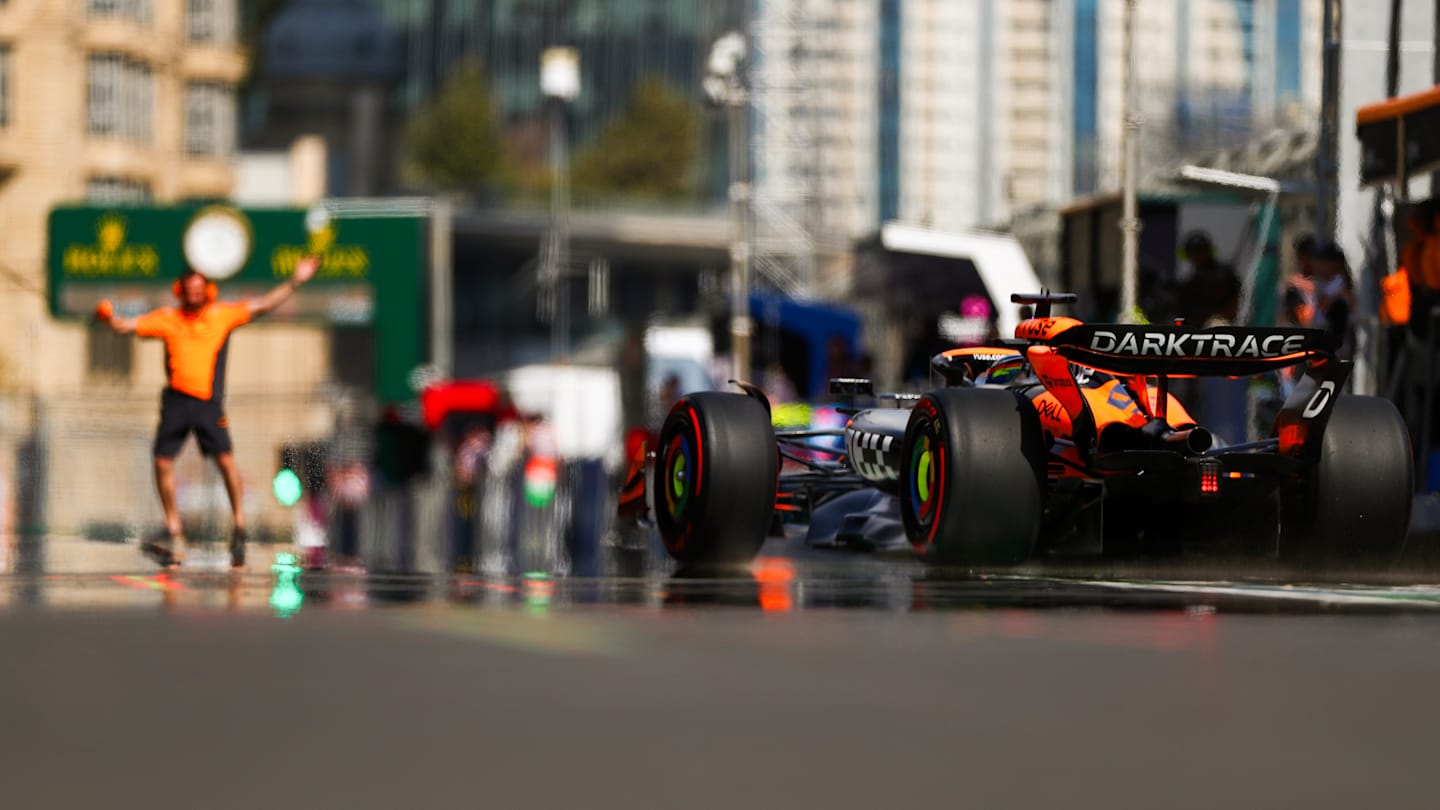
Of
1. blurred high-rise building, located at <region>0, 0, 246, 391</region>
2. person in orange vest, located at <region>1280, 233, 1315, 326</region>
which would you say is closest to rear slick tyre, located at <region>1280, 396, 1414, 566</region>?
person in orange vest, located at <region>1280, 233, 1315, 326</region>

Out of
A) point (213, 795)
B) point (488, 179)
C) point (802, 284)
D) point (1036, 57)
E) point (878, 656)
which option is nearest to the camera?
point (213, 795)

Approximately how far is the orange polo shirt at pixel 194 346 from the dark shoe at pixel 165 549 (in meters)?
0.84

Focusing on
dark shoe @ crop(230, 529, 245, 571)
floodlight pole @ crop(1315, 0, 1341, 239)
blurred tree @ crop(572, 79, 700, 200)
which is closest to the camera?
dark shoe @ crop(230, 529, 245, 571)

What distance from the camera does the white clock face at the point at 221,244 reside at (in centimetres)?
5669

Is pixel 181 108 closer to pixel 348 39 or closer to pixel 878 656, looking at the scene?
pixel 348 39

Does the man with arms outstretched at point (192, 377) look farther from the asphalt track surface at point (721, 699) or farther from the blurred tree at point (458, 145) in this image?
the blurred tree at point (458, 145)

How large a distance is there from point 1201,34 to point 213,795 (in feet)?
654

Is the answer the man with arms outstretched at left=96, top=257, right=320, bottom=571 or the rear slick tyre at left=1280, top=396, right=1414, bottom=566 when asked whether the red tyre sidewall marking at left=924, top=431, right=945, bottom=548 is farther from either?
the man with arms outstretched at left=96, top=257, right=320, bottom=571

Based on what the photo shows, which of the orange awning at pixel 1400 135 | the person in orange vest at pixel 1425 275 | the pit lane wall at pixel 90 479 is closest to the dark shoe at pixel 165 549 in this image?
the person in orange vest at pixel 1425 275

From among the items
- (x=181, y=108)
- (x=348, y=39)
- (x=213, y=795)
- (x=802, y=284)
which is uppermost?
(x=348, y=39)

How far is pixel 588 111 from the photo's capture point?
436 feet

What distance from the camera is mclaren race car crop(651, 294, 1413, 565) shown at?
901 cm

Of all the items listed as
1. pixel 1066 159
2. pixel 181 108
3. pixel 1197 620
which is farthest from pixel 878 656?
pixel 1066 159

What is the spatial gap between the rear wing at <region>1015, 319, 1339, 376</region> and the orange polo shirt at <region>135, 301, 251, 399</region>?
6260mm
